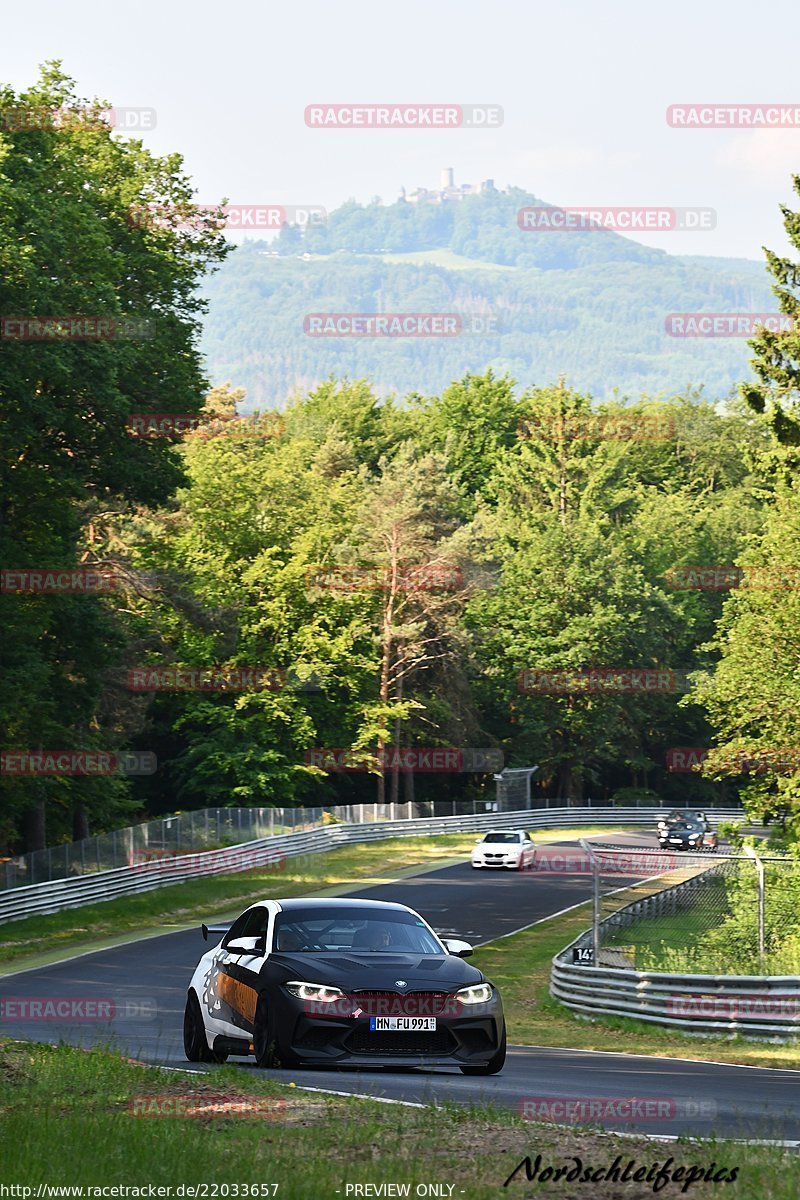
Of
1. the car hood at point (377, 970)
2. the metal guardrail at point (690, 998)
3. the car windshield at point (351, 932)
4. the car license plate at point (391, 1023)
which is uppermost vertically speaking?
the car windshield at point (351, 932)

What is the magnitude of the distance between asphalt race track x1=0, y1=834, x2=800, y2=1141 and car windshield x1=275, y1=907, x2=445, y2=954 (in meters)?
0.95

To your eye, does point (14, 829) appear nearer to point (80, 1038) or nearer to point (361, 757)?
point (80, 1038)

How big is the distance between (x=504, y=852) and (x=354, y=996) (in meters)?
44.7

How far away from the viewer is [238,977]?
13.8 meters

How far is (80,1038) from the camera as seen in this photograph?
17688 millimetres

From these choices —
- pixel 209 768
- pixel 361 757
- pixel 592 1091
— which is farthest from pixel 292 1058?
pixel 361 757

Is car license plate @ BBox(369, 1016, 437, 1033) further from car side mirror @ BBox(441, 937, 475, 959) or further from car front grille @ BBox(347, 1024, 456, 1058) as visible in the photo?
car side mirror @ BBox(441, 937, 475, 959)

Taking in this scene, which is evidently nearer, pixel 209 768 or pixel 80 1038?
pixel 80 1038

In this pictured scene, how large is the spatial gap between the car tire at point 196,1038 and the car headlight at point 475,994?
8.29ft

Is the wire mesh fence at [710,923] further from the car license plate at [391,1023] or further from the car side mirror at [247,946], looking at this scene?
the car license plate at [391,1023]

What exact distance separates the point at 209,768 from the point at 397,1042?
59.2 m

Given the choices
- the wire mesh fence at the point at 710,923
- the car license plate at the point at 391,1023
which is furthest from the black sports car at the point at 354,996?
the wire mesh fence at the point at 710,923

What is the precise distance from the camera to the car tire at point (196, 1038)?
14.5 meters

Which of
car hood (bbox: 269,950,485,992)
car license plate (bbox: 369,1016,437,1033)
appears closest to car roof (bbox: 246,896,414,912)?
car hood (bbox: 269,950,485,992)
